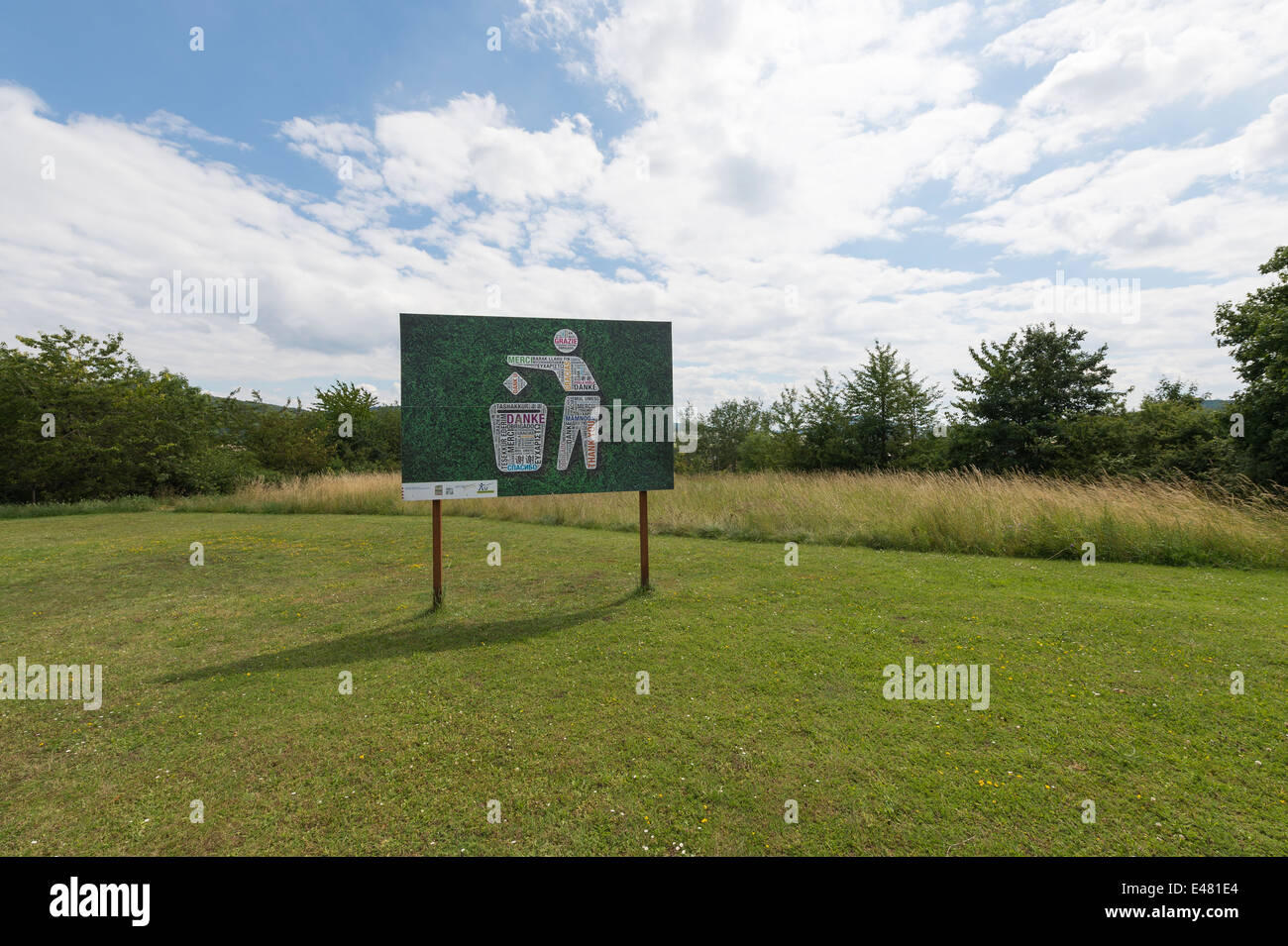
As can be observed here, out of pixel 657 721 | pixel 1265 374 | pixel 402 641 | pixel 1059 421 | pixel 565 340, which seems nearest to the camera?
pixel 657 721

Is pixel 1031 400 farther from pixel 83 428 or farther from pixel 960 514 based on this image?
pixel 83 428

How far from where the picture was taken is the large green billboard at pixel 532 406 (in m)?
6.87

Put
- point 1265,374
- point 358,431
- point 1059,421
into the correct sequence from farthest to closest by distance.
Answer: point 358,431 < point 1059,421 < point 1265,374

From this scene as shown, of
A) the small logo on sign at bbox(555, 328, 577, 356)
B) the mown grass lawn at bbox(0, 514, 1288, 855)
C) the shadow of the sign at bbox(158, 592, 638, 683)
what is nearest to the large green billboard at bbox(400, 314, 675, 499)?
the small logo on sign at bbox(555, 328, 577, 356)

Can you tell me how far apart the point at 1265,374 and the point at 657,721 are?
19858mm

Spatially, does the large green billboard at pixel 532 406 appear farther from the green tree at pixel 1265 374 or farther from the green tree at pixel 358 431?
the green tree at pixel 358 431

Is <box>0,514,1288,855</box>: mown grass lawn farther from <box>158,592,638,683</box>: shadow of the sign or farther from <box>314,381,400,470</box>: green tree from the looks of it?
<box>314,381,400,470</box>: green tree

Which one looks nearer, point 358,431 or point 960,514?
point 960,514

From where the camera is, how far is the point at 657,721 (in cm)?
405

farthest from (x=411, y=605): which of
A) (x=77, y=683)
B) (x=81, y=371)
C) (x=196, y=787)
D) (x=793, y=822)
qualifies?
(x=81, y=371)

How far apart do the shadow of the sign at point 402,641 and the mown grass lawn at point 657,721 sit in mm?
43

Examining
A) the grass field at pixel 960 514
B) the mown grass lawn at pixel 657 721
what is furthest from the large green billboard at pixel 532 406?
the grass field at pixel 960 514

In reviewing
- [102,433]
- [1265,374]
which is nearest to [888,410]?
[1265,374]

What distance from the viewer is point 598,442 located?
765 centimetres
